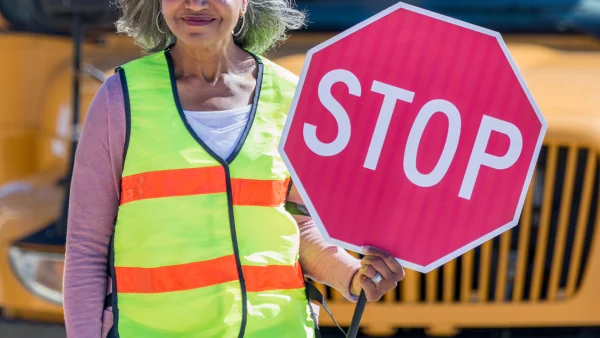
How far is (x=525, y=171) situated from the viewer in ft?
6.24

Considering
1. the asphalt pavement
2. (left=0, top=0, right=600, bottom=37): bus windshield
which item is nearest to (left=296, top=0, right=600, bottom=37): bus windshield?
(left=0, top=0, right=600, bottom=37): bus windshield

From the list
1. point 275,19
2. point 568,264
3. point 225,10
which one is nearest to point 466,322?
point 568,264

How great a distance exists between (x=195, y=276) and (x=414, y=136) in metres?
0.44

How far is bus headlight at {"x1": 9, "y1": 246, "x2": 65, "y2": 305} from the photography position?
3547mm

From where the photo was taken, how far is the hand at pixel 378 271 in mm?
1943

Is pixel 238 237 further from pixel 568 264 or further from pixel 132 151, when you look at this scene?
pixel 568 264

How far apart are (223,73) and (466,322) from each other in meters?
1.78

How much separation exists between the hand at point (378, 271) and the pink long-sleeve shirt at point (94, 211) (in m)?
0.45

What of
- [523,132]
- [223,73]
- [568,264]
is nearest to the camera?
[523,132]

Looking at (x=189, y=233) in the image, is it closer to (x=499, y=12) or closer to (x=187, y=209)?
(x=187, y=209)

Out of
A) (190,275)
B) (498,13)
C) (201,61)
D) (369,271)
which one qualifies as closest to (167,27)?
(201,61)

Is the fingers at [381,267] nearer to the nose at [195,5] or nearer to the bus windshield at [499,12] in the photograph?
the nose at [195,5]

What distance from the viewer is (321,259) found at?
7.03 ft

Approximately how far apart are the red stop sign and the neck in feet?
0.71
